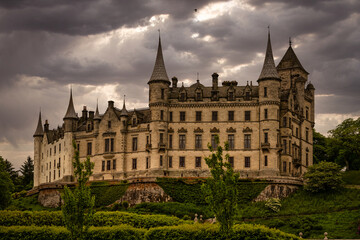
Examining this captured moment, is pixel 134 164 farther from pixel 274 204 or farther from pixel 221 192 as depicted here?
pixel 221 192

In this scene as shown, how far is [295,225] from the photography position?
6097cm

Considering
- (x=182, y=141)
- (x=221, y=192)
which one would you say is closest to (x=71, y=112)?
(x=182, y=141)

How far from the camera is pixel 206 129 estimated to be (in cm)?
8062

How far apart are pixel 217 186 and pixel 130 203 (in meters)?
39.0

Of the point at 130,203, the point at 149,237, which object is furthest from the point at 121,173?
the point at 149,237

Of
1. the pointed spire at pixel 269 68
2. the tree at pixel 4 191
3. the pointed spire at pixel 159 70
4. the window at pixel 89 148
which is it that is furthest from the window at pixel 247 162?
the tree at pixel 4 191

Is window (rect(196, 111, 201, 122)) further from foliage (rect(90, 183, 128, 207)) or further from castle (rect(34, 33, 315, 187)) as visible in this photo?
foliage (rect(90, 183, 128, 207))

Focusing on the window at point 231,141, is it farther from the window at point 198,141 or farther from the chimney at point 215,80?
the chimney at point 215,80

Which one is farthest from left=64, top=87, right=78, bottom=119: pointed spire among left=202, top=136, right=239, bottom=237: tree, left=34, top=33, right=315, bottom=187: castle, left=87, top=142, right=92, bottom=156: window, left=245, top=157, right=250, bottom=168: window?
left=202, top=136, right=239, bottom=237: tree

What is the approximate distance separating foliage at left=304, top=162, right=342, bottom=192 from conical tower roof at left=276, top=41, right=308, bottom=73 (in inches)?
806

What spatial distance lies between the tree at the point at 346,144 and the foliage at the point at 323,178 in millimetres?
14468

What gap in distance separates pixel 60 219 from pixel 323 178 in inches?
1336

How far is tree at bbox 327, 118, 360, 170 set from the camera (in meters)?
85.1

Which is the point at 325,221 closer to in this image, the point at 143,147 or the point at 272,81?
the point at 272,81
